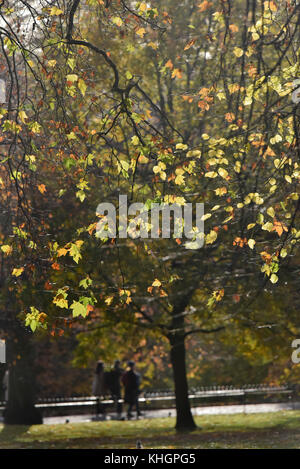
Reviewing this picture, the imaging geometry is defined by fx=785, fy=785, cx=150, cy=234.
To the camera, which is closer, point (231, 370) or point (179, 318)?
point (179, 318)

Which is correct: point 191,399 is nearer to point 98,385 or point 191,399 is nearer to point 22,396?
→ point 98,385

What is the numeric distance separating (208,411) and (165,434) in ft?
28.1

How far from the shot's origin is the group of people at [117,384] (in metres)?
23.6

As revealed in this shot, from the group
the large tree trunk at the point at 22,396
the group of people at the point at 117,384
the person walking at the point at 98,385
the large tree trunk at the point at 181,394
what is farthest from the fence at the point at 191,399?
the large tree trunk at the point at 181,394

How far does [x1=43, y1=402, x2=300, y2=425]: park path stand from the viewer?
24538 millimetres

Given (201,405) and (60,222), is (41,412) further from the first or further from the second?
(60,222)

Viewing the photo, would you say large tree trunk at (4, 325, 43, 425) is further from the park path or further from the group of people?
the group of people

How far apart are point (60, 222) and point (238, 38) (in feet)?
16.9

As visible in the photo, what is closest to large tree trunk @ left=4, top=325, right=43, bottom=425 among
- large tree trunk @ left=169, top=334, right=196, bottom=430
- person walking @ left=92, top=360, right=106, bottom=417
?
person walking @ left=92, top=360, right=106, bottom=417

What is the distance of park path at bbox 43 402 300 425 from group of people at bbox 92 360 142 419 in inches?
19.8

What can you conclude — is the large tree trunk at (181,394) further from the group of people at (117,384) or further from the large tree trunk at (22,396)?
the large tree trunk at (22,396)

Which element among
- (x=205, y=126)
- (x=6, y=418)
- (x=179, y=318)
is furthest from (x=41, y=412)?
(x=205, y=126)

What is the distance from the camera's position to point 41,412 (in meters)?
24.7

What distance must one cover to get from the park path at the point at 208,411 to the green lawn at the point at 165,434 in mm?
1458
